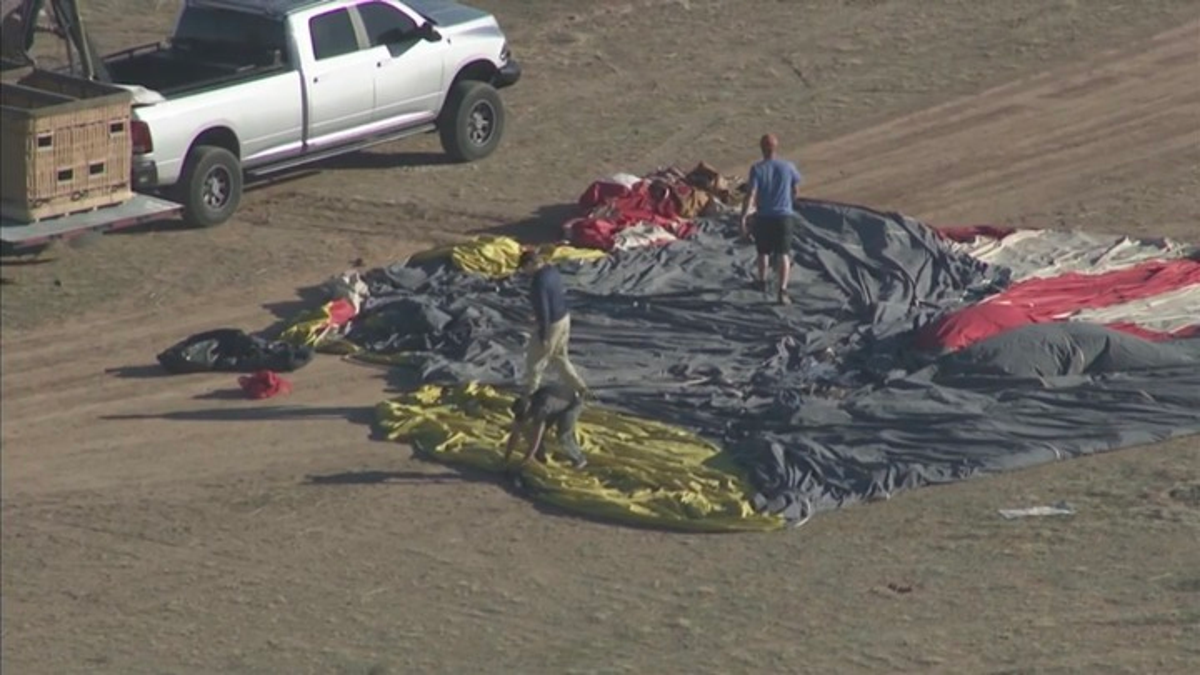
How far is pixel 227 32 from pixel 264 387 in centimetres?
558

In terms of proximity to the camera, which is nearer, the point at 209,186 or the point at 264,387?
the point at 264,387

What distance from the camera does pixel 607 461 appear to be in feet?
65.4

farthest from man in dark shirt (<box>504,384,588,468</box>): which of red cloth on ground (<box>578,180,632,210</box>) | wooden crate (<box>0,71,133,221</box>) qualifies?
wooden crate (<box>0,71,133,221</box>)

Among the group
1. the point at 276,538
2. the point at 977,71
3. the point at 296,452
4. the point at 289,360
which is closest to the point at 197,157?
the point at 289,360

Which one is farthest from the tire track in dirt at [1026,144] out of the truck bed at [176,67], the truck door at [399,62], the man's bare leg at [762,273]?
the truck bed at [176,67]

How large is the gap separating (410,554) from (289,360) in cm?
385

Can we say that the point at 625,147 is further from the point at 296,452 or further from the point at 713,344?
the point at 296,452

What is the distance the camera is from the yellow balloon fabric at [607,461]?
19062 mm

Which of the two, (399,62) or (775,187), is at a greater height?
(399,62)

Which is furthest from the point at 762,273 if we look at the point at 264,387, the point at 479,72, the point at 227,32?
the point at 227,32

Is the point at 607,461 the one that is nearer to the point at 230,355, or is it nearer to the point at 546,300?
the point at 546,300

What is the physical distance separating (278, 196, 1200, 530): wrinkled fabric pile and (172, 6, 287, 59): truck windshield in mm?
3005

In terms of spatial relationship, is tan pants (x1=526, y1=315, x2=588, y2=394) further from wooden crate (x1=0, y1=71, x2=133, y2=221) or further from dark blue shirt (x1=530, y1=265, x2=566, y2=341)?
wooden crate (x1=0, y1=71, x2=133, y2=221)

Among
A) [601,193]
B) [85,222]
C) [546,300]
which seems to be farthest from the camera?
[601,193]
